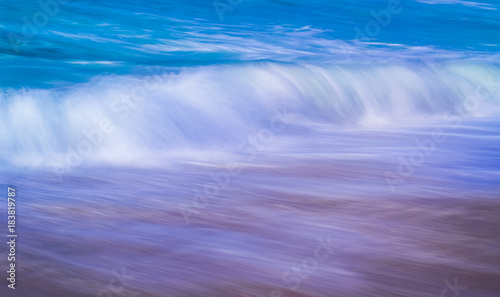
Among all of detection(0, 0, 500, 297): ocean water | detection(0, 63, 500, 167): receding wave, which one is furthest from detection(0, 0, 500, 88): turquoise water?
detection(0, 63, 500, 167): receding wave

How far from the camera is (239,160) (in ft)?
13.9

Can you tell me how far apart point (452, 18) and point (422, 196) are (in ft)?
25.8

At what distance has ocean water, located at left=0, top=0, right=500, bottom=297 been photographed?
8.45ft

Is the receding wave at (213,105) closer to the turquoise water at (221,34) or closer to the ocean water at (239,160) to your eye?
the ocean water at (239,160)

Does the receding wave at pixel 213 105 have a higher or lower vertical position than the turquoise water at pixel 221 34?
lower

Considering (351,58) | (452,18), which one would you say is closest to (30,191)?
(351,58)

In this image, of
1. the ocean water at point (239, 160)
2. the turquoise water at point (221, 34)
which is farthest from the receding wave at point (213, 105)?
the turquoise water at point (221, 34)

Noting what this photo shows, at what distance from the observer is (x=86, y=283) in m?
2.42

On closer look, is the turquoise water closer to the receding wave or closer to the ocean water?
the ocean water

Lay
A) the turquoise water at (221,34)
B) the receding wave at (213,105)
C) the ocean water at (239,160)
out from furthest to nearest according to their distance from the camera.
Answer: the turquoise water at (221,34), the receding wave at (213,105), the ocean water at (239,160)

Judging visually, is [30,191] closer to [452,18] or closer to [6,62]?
[6,62]

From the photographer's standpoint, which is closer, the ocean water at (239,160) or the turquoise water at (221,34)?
the ocean water at (239,160)

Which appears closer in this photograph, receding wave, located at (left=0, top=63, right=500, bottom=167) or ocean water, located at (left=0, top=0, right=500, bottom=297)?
ocean water, located at (left=0, top=0, right=500, bottom=297)

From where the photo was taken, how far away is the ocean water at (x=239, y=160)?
2.58 m
